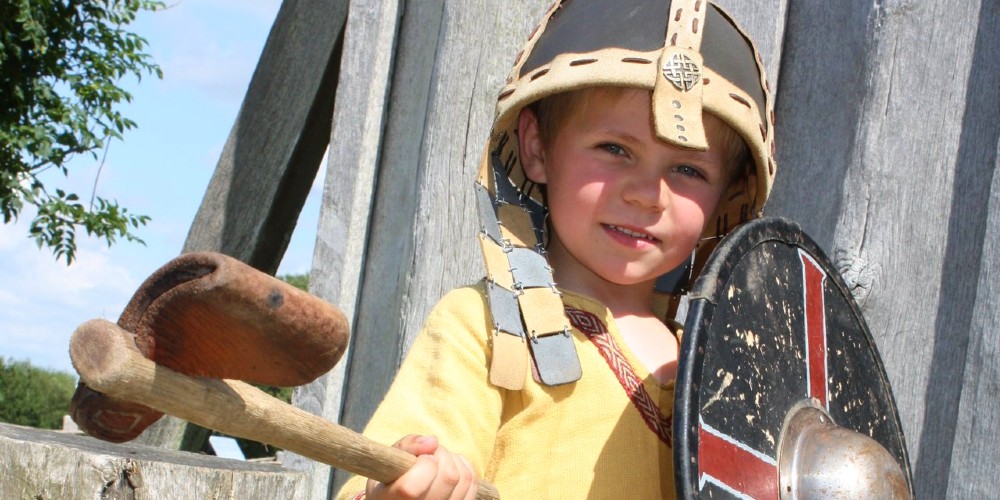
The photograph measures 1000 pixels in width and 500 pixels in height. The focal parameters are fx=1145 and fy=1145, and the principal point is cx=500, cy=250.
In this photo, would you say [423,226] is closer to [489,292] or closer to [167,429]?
[489,292]

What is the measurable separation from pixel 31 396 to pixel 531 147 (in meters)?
8.40

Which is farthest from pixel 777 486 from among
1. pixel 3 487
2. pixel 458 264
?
pixel 3 487

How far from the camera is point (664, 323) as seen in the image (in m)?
2.25

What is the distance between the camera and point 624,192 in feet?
6.34

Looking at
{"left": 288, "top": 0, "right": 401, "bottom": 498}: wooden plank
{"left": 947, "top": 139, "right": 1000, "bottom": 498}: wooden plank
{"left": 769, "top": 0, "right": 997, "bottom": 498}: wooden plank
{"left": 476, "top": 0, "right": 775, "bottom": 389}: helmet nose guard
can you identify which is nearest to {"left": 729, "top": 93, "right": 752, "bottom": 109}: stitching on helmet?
{"left": 476, "top": 0, "right": 775, "bottom": 389}: helmet nose guard

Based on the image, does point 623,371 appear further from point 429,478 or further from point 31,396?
point 31,396

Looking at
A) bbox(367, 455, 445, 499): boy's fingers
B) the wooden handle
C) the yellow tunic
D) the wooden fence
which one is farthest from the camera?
the wooden fence

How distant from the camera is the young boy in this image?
181 centimetres

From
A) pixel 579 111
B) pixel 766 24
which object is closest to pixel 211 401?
pixel 579 111

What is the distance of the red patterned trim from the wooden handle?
65 cm

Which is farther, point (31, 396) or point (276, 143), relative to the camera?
point (31, 396)

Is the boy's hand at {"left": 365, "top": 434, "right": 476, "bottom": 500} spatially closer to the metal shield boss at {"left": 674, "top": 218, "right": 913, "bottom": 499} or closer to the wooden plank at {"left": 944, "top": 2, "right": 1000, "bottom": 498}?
the metal shield boss at {"left": 674, "top": 218, "right": 913, "bottom": 499}

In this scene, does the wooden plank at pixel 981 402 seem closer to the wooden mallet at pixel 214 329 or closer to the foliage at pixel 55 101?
the wooden mallet at pixel 214 329

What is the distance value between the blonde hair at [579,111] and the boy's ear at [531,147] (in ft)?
0.04
